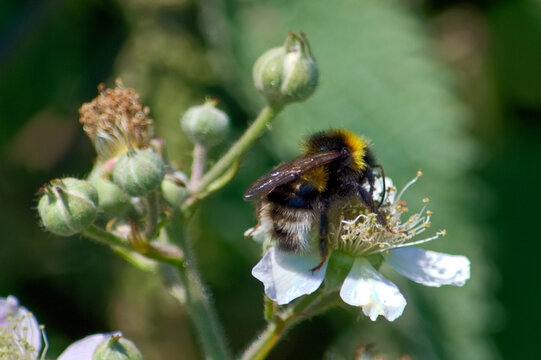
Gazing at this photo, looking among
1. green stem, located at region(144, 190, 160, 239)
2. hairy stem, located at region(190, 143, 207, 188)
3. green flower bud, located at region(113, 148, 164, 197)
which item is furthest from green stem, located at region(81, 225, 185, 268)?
hairy stem, located at region(190, 143, 207, 188)

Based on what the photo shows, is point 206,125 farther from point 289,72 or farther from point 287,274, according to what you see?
point 287,274

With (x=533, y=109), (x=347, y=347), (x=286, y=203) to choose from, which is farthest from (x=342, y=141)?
(x=533, y=109)

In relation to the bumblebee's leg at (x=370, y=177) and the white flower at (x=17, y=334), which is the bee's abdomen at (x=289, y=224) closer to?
the bumblebee's leg at (x=370, y=177)

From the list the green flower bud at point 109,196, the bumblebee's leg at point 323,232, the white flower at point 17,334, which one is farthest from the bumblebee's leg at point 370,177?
the white flower at point 17,334

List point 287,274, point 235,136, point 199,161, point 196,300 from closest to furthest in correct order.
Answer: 1. point 287,274
2. point 196,300
3. point 199,161
4. point 235,136

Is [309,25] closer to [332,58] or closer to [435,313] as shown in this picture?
[332,58]

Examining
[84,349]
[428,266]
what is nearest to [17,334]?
[84,349]

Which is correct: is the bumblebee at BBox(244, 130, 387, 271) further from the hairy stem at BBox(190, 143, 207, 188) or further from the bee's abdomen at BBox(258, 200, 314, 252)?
the hairy stem at BBox(190, 143, 207, 188)
